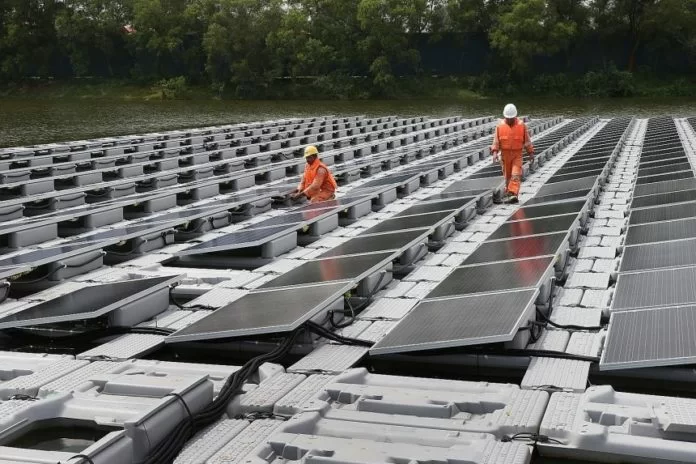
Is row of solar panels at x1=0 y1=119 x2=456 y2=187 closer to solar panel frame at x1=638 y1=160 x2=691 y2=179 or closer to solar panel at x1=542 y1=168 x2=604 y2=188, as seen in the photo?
solar panel at x1=542 y1=168 x2=604 y2=188

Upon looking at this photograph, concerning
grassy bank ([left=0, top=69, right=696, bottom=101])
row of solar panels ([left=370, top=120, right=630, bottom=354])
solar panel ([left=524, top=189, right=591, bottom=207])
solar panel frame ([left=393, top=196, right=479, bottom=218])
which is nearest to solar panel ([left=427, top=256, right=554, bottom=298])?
row of solar panels ([left=370, top=120, right=630, bottom=354])

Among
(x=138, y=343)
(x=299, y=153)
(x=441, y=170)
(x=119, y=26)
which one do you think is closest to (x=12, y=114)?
(x=119, y=26)

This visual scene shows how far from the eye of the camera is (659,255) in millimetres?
9305

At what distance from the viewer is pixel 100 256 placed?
11.5m

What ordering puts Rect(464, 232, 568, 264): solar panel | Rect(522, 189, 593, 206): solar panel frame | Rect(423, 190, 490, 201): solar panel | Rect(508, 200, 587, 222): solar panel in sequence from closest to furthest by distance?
Rect(464, 232, 568, 264): solar panel < Rect(508, 200, 587, 222): solar panel < Rect(522, 189, 593, 206): solar panel frame < Rect(423, 190, 490, 201): solar panel

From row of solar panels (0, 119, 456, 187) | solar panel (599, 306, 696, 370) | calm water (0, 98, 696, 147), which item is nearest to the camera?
solar panel (599, 306, 696, 370)

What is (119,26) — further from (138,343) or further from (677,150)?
(138,343)

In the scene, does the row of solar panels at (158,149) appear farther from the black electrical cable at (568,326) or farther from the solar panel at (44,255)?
the black electrical cable at (568,326)

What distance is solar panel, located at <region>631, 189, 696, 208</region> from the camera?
42.5 feet

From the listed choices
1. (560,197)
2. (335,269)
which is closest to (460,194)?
(560,197)

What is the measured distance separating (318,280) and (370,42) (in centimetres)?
7858

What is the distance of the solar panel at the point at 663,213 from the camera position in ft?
37.8

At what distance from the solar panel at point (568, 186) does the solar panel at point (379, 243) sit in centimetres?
520

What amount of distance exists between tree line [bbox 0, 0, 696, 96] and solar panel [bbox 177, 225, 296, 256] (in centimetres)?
7159
